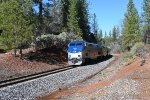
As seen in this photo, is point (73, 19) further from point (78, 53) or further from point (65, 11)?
point (78, 53)

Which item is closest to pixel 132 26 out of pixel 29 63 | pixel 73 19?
pixel 73 19

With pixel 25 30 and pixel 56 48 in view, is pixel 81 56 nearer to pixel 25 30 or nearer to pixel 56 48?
pixel 25 30

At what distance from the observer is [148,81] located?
17750 millimetres

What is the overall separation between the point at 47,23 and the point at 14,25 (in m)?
20.1

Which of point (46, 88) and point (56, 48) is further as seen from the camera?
Answer: point (56, 48)

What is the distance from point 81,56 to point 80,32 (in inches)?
1363

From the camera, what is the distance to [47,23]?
5888cm

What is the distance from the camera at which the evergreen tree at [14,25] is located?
127 ft

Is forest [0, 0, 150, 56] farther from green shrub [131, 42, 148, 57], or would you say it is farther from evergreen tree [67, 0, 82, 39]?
green shrub [131, 42, 148, 57]

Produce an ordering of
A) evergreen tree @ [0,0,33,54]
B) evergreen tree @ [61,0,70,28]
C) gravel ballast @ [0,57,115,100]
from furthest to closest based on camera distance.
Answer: evergreen tree @ [61,0,70,28]
evergreen tree @ [0,0,33,54]
gravel ballast @ [0,57,115,100]

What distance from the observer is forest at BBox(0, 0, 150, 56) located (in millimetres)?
38906

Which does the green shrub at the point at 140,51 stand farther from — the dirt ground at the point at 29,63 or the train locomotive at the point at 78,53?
the dirt ground at the point at 29,63

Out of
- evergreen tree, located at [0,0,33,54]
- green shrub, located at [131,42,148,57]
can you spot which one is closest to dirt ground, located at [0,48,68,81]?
evergreen tree, located at [0,0,33,54]

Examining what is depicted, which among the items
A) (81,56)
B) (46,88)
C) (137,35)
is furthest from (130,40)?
(46,88)
